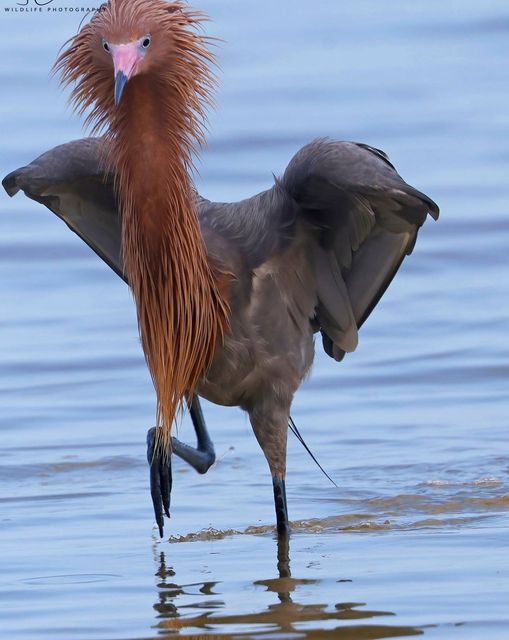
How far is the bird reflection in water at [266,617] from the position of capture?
5.53m

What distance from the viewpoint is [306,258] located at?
733cm

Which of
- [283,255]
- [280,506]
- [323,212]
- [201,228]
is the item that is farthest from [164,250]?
[280,506]

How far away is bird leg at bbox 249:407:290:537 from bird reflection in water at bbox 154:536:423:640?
1.07 meters

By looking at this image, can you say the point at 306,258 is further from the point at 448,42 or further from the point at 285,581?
the point at 448,42

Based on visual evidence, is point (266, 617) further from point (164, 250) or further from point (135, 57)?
point (135, 57)

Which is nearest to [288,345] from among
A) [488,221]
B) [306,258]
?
[306,258]

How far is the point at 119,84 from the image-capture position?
6.24 metres

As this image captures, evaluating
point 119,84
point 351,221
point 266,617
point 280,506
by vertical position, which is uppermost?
point 119,84

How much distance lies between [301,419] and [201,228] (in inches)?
88.3

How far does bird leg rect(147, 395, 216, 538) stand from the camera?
7.08 metres
